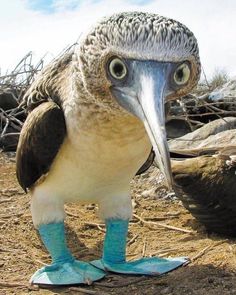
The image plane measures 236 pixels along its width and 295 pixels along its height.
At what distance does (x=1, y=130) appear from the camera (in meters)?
7.36

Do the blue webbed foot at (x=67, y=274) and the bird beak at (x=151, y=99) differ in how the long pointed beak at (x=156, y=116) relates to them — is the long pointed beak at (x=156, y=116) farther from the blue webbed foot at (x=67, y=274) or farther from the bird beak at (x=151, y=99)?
the blue webbed foot at (x=67, y=274)

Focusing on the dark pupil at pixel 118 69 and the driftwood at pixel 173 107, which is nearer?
the dark pupil at pixel 118 69

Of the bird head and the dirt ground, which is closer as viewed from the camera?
the bird head

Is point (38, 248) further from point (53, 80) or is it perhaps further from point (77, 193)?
point (53, 80)

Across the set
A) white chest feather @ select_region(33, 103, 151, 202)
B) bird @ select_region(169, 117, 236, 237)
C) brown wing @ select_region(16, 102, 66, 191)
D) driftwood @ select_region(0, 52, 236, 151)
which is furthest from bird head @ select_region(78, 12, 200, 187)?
driftwood @ select_region(0, 52, 236, 151)

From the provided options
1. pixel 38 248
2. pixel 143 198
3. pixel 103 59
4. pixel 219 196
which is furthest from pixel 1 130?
pixel 103 59

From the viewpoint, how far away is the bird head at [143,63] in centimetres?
246

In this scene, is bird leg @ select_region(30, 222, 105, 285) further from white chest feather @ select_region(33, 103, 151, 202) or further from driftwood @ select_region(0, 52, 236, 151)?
driftwood @ select_region(0, 52, 236, 151)

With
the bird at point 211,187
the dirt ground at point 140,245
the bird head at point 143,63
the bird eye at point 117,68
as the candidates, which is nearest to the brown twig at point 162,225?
the dirt ground at point 140,245

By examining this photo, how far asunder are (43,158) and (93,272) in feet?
2.29

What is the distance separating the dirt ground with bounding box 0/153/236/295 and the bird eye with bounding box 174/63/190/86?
1090 millimetres

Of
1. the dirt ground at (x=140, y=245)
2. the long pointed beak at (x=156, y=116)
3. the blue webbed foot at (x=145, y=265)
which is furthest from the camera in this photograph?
the blue webbed foot at (x=145, y=265)

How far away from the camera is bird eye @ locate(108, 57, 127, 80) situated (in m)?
2.56

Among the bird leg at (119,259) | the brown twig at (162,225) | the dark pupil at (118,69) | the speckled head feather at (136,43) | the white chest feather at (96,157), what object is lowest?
the brown twig at (162,225)
